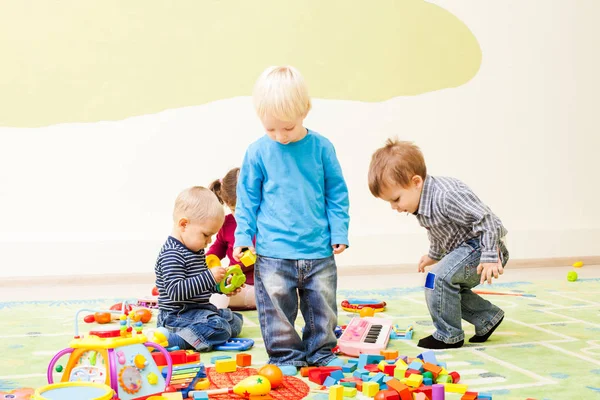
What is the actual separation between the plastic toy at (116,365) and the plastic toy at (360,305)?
1208 millimetres

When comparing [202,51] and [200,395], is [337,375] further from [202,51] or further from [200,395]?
[202,51]

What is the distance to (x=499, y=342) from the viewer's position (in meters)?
2.08

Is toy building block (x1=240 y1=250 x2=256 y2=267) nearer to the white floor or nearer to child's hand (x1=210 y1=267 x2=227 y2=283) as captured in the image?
child's hand (x1=210 y1=267 x2=227 y2=283)

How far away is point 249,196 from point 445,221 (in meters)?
0.58

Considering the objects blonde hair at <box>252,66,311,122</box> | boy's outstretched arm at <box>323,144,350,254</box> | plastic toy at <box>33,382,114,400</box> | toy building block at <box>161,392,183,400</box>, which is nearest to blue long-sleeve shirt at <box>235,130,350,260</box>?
boy's outstretched arm at <box>323,144,350,254</box>

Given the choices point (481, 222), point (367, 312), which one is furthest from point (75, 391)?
point (367, 312)

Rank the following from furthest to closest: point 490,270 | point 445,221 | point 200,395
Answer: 1. point 445,221
2. point 490,270
3. point 200,395

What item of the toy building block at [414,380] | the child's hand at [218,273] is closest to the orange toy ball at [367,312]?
the child's hand at [218,273]

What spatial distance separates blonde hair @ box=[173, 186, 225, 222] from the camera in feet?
6.72

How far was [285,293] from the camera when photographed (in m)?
1.80

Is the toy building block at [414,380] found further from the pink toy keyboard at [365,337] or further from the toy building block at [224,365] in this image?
the toy building block at [224,365]

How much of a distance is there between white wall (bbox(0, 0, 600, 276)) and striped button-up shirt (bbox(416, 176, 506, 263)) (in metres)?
1.81

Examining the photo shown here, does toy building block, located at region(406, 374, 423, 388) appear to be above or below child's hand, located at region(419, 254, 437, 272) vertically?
below

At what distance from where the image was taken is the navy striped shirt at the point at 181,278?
1992 millimetres
